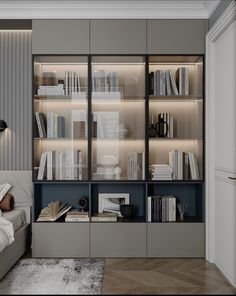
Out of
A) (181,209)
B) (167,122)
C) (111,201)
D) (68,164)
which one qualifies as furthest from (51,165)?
(181,209)

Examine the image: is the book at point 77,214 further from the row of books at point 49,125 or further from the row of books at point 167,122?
the row of books at point 167,122

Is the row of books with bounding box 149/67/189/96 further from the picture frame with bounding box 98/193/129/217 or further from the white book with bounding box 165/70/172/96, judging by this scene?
the picture frame with bounding box 98/193/129/217

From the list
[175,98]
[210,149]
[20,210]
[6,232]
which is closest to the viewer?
[6,232]

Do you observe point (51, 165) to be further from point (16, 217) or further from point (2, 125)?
point (2, 125)

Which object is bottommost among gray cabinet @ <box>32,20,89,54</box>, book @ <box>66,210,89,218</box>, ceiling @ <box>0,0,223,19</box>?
book @ <box>66,210,89,218</box>

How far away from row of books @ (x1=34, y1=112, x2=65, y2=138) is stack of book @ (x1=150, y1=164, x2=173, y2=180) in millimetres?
1058

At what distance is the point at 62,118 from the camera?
4.71m

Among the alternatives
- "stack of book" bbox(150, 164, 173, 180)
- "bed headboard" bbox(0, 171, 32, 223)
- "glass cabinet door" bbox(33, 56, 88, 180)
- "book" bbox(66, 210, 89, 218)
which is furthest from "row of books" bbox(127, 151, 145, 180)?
"bed headboard" bbox(0, 171, 32, 223)

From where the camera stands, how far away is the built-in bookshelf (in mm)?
4660

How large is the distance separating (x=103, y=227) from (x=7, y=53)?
2.30 metres

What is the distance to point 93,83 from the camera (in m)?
4.68

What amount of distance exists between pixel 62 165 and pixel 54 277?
1.26 metres

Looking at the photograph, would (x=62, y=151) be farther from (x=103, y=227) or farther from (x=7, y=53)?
(x=7, y=53)

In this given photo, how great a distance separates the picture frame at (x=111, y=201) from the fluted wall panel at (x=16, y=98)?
0.95m
